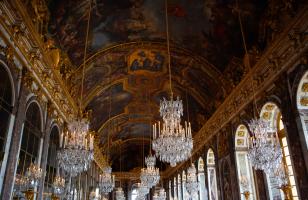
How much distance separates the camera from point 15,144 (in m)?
7.20

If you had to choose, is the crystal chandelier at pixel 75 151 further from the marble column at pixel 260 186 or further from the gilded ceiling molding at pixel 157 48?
the gilded ceiling molding at pixel 157 48

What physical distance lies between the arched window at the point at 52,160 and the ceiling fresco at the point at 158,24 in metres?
3.63

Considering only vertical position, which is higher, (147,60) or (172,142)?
(147,60)

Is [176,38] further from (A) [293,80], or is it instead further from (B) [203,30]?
(A) [293,80]

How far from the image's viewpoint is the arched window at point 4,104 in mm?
6575

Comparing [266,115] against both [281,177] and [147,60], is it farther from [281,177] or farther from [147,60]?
[147,60]

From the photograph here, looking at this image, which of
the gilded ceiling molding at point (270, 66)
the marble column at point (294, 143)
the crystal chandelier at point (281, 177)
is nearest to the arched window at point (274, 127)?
the gilded ceiling molding at point (270, 66)

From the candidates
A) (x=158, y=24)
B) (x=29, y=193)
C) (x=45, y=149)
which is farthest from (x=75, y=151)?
(x=158, y=24)

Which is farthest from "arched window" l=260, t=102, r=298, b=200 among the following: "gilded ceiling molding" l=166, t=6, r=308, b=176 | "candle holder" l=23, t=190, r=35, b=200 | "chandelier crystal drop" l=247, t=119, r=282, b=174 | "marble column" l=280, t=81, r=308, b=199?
"candle holder" l=23, t=190, r=35, b=200

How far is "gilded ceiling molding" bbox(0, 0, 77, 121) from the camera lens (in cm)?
680

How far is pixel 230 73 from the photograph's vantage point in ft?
42.2

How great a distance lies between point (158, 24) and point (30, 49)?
6129mm

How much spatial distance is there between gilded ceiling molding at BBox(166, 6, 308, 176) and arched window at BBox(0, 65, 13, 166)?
7.85 meters

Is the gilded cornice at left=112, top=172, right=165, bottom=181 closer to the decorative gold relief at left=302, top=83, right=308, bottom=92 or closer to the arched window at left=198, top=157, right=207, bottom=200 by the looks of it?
the arched window at left=198, top=157, right=207, bottom=200
